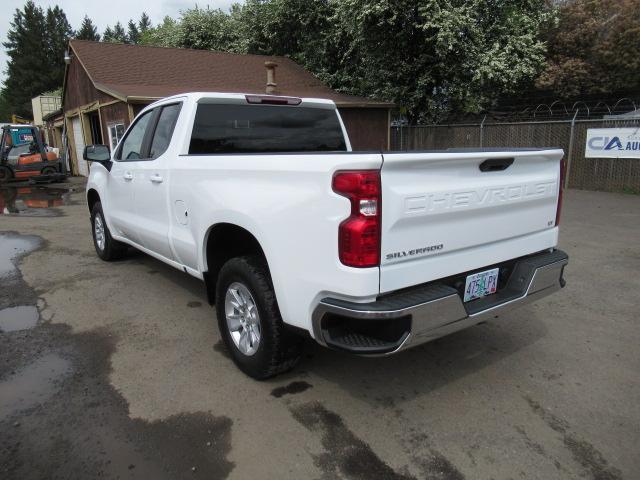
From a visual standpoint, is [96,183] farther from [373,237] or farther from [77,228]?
[373,237]

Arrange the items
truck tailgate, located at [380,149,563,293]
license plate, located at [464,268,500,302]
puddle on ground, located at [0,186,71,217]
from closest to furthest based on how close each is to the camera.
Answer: truck tailgate, located at [380,149,563,293]
license plate, located at [464,268,500,302]
puddle on ground, located at [0,186,71,217]

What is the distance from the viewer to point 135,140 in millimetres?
5160

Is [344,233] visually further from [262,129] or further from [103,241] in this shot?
[103,241]

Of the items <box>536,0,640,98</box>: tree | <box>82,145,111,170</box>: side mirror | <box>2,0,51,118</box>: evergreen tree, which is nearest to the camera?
<box>82,145,111,170</box>: side mirror

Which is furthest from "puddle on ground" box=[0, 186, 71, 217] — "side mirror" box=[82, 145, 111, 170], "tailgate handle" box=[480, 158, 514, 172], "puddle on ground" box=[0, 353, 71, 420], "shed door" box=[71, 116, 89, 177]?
"tailgate handle" box=[480, 158, 514, 172]

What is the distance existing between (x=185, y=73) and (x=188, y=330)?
52.1 feet

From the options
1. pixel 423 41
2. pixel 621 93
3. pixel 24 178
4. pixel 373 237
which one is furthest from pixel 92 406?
pixel 621 93

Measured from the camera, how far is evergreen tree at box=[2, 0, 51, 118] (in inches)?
2479

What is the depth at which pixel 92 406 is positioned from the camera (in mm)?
3123

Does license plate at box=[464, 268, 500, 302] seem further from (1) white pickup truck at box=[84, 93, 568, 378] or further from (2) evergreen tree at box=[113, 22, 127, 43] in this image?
(2) evergreen tree at box=[113, 22, 127, 43]

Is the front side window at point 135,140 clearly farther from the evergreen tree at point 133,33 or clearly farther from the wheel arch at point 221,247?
the evergreen tree at point 133,33

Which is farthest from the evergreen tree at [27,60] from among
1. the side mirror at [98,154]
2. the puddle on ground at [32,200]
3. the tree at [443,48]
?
the side mirror at [98,154]

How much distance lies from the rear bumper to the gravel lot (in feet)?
1.99

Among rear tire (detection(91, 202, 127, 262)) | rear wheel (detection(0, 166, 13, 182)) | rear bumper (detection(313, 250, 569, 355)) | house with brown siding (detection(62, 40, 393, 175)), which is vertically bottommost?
rear wheel (detection(0, 166, 13, 182))
